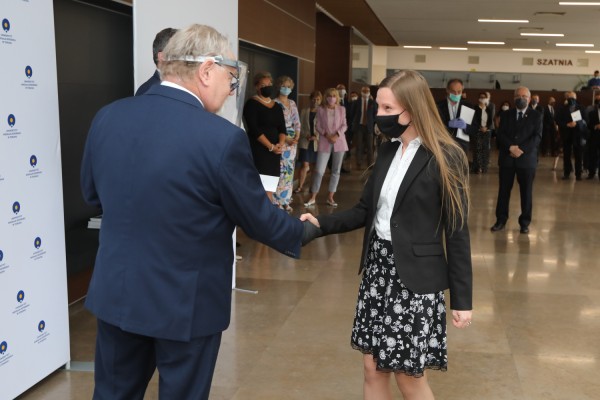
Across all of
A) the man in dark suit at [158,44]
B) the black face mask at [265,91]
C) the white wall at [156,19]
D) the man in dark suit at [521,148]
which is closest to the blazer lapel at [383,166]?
the man in dark suit at [158,44]

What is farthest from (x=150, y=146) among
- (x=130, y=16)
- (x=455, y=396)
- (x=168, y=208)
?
(x=130, y=16)

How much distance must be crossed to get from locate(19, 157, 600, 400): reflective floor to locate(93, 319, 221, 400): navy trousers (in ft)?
5.00

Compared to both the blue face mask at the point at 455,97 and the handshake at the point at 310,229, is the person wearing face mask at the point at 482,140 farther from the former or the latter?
the handshake at the point at 310,229

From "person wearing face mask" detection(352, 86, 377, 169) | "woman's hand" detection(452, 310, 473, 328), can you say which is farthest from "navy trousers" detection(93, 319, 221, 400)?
"person wearing face mask" detection(352, 86, 377, 169)

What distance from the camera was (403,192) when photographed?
8.53 feet

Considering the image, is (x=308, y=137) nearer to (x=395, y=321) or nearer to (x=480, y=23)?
(x=395, y=321)

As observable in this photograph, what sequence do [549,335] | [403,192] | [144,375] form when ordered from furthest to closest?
[549,335] < [403,192] < [144,375]

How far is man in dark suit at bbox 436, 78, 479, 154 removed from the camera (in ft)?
27.9

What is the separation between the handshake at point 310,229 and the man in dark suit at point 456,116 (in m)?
6.11

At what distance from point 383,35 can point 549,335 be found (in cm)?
1901

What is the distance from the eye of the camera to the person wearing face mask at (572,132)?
14953 mm

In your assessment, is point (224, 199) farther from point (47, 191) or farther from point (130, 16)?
point (130, 16)

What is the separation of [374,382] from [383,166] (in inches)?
33.3

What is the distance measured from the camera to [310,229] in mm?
2500
